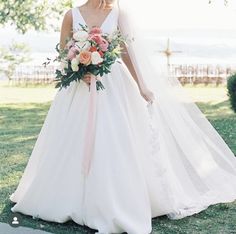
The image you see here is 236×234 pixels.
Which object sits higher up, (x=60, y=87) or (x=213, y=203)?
(x=60, y=87)

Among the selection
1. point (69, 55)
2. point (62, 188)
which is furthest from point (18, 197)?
point (69, 55)

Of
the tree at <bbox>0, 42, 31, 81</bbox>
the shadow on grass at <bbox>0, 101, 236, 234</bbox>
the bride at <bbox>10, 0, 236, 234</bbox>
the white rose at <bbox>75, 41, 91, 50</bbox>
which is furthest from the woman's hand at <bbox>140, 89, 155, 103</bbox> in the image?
the tree at <bbox>0, 42, 31, 81</bbox>

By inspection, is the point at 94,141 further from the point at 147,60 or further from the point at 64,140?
the point at 147,60

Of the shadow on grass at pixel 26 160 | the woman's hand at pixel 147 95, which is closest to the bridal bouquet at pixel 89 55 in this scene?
the woman's hand at pixel 147 95

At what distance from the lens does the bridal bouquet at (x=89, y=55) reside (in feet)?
16.9

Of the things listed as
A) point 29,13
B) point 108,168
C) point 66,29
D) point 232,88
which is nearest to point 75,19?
Result: point 66,29

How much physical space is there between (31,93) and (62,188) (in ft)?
55.3

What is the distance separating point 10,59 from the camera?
28.0m

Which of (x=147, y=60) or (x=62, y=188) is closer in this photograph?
(x=62, y=188)

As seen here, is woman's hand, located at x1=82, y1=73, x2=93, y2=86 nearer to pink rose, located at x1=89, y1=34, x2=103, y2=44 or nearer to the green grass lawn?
pink rose, located at x1=89, y1=34, x2=103, y2=44

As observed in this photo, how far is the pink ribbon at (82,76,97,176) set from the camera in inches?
203

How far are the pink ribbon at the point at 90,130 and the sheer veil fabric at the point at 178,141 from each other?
52cm

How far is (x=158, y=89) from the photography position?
232 inches

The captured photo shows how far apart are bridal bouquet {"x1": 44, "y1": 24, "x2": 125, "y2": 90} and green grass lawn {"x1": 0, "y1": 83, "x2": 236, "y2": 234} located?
4.54 feet
